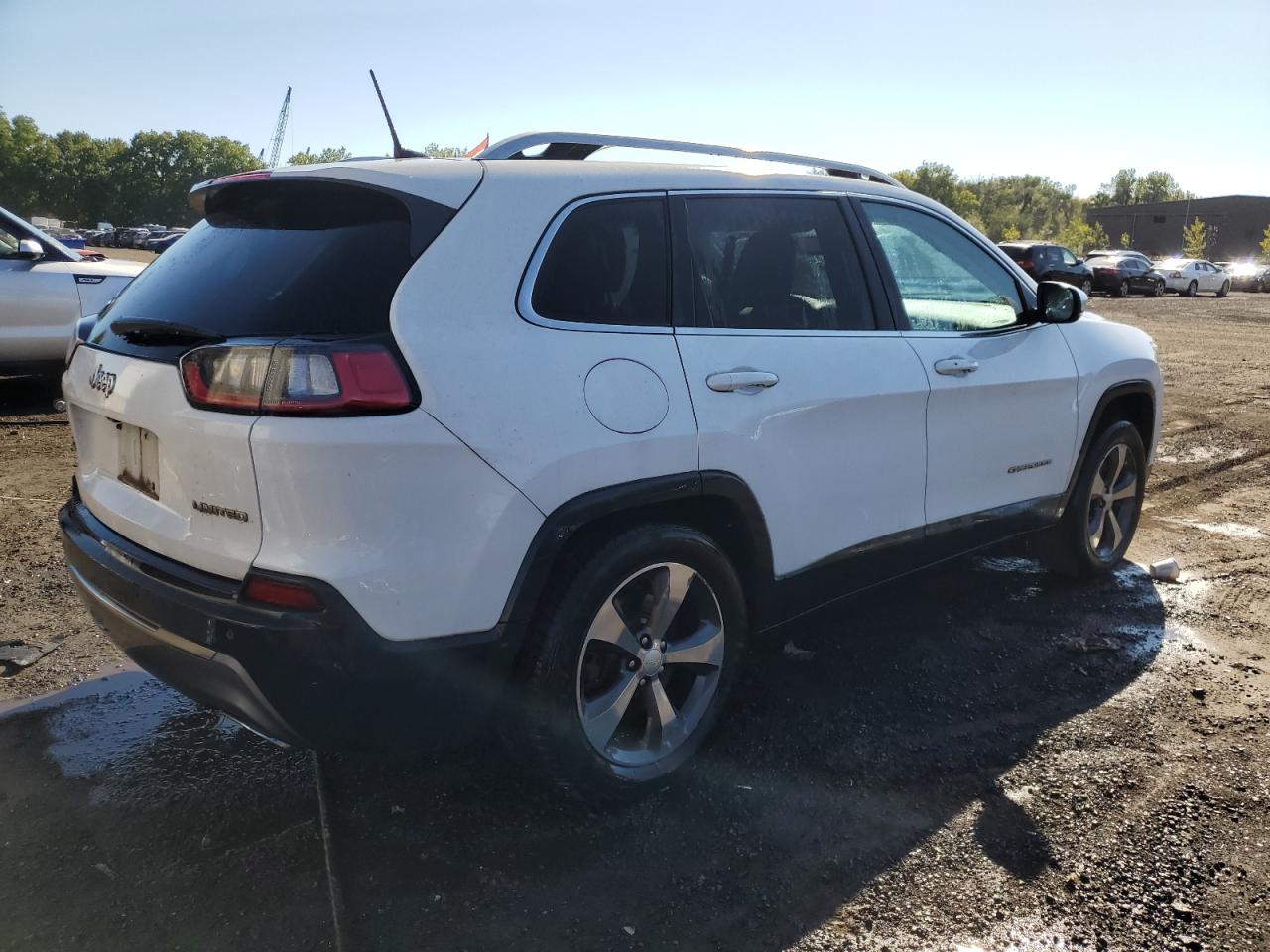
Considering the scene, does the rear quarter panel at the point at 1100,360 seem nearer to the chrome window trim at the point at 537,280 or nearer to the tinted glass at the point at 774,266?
the tinted glass at the point at 774,266

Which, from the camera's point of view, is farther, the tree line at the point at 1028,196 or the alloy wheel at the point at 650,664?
the tree line at the point at 1028,196

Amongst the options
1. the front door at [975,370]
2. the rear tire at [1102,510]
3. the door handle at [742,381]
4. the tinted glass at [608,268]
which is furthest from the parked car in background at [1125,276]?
the tinted glass at [608,268]

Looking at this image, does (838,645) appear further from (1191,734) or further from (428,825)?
(428,825)

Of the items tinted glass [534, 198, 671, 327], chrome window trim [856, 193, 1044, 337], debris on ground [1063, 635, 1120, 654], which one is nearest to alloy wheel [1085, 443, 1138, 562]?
debris on ground [1063, 635, 1120, 654]

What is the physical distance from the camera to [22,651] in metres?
3.80

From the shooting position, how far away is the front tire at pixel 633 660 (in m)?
2.54

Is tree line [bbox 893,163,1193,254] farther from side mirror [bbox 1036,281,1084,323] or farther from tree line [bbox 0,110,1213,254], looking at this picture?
side mirror [bbox 1036,281,1084,323]

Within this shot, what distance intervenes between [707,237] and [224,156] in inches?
5853

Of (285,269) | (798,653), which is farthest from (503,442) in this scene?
(798,653)

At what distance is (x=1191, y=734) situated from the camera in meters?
3.38

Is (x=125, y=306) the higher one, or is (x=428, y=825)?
(x=125, y=306)

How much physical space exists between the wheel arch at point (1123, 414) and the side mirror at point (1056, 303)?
0.53m

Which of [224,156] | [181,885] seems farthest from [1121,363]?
[224,156]

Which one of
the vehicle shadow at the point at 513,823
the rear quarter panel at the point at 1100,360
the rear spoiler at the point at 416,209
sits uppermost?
the rear spoiler at the point at 416,209
